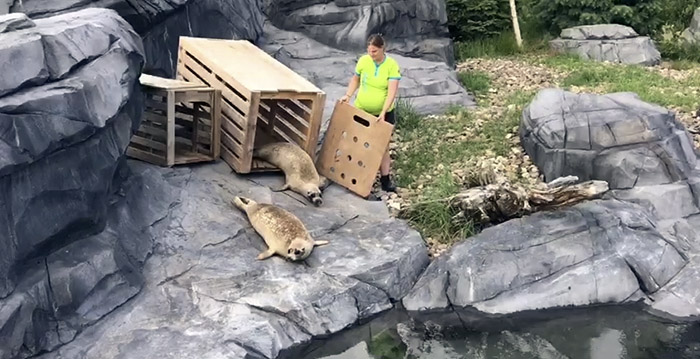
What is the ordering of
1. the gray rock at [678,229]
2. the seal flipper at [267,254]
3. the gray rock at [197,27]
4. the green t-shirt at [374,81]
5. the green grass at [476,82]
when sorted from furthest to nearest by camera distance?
1. the green grass at [476,82]
2. the gray rock at [197,27]
3. the green t-shirt at [374,81]
4. the seal flipper at [267,254]
5. the gray rock at [678,229]

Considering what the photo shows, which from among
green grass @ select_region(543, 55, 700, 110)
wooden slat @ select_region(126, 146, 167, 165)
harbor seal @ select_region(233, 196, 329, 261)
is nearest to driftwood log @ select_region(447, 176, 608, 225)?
harbor seal @ select_region(233, 196, 329, 261)

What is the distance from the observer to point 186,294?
20.0ft

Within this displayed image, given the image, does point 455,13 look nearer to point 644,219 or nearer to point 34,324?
point 644,219

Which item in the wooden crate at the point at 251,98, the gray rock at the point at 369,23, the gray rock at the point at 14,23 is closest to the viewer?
the gray rock at the point at 14,23

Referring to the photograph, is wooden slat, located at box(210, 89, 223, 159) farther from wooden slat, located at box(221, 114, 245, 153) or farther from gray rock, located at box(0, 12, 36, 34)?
gray rock, located at box(0, 12, 36, 34)

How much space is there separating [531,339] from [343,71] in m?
6.24

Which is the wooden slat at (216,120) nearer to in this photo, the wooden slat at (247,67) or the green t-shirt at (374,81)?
the wooden slat at (247,67)

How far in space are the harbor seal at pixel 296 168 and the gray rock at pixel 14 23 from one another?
284 centimetres

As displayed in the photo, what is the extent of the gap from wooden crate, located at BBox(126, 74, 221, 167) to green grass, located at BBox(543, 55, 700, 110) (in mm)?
5578

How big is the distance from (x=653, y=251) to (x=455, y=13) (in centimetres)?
871

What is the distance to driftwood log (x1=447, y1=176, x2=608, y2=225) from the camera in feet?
22.1

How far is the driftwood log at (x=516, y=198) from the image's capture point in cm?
673

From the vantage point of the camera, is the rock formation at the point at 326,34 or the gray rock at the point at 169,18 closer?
the gray rock at the point at 169,18

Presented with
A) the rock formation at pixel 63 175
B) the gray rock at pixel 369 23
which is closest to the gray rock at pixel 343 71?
the gray rock at pixel 369 23
